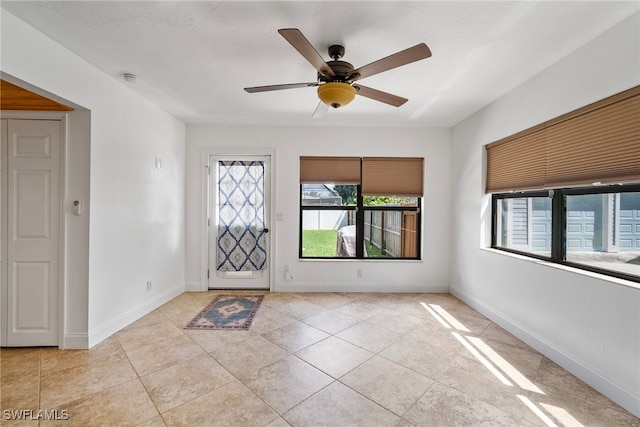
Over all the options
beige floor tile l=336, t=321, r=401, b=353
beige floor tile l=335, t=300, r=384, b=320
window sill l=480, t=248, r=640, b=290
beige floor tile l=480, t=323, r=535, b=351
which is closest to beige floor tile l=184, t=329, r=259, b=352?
beige floor tile l=336, t=321, r=401, b=353

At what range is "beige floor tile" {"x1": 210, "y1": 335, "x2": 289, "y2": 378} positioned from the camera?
2.14 meters

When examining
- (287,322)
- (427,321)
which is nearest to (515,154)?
(427,321)

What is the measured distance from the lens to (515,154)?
112 inches

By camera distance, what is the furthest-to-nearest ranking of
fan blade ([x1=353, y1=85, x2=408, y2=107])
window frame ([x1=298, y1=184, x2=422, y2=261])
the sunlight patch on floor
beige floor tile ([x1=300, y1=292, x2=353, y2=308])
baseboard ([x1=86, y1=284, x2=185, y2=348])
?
window frame ([x1=298, y1=184, x2=422, y2=261]) → beige floor tile ([x1=300, y1=292, x2=353, y2=308]) → baseboard ([x1=86, y1=284, x2=185, y2=348]) → fan blade ([x1=353, y1=85, x2=408, y2=107]) → the sunlight patch on floor

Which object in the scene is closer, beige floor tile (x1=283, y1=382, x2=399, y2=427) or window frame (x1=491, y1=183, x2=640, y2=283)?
beige floor tile (x1=283, y1=382, x2=399, y2=427)

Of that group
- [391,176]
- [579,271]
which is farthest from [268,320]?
[579,271]

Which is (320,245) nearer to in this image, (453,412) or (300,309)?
(300,309)

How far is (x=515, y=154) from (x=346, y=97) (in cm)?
206

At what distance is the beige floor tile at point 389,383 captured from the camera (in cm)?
179

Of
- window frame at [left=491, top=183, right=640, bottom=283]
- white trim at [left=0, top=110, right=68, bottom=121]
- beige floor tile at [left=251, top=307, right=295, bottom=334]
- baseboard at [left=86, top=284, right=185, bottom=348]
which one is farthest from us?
beige floor tile at [left=251, top=307, right=295, bottom=334]

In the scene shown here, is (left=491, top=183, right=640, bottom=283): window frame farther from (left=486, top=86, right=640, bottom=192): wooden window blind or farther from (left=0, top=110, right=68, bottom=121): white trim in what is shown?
(left=0, top=110, right=68, bottom=121): white trim

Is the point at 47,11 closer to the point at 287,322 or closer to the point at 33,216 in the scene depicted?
the point at 33,216

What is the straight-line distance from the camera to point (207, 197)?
160 inches

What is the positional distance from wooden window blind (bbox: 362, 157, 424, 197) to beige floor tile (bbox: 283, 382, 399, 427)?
281cm
